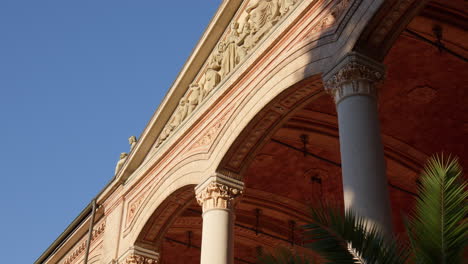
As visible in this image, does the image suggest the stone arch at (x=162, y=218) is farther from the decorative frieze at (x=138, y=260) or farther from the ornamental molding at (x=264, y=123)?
the ornamental molding at (x=264, y=123)

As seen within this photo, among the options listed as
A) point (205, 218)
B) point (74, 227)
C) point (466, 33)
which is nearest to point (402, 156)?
point (466, 33)

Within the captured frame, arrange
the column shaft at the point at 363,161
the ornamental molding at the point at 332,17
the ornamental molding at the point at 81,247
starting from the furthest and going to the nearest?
the ornamental molding at the point at 81,247
the ornamental molding at the point at 332,17
the column shaft at the point at 363,161

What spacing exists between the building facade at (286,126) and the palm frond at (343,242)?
8.72 feet

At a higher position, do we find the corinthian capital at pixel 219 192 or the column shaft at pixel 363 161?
the corinthian capital at pixel 219 192

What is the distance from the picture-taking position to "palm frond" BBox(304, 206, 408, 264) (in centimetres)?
382

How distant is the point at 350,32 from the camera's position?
7773 millimetres

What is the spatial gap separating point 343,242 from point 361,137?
340cm

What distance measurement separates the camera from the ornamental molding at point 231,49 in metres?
9.93

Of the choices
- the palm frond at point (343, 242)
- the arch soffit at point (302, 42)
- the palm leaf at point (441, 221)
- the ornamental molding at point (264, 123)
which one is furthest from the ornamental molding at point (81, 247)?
the palm leaf at point (441, 221)

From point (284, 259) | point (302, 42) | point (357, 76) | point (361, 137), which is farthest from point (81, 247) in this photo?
point (284, 259)

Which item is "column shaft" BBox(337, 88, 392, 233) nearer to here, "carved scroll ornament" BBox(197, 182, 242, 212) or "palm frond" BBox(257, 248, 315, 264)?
"palm frond" BBox(257, 248, 315, 264)

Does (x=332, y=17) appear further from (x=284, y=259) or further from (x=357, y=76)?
(x=284, y=259)

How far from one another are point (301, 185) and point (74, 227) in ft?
19.1

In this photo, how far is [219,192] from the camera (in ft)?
33.0
